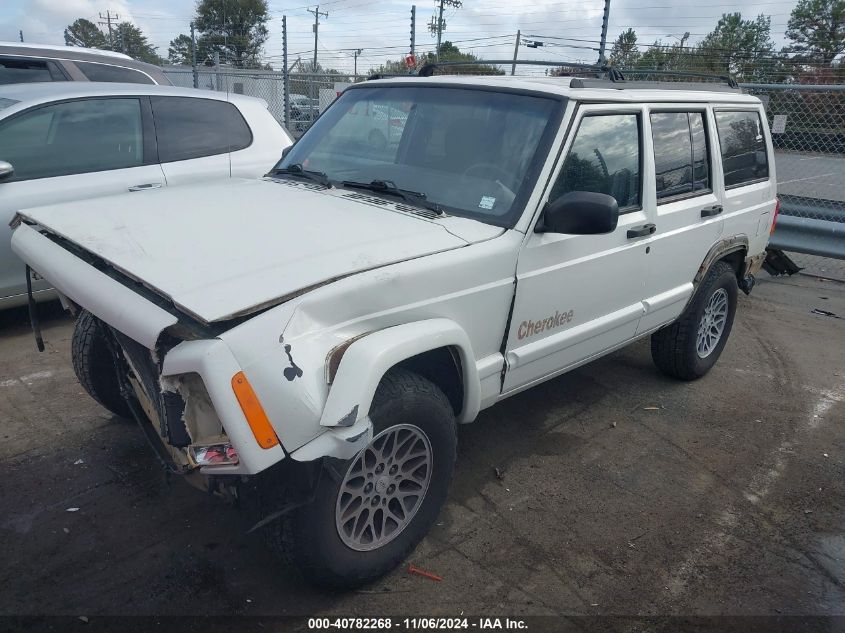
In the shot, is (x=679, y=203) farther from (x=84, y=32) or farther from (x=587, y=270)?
(x=84, y=32)

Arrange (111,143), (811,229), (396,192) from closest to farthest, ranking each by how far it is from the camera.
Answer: (396,192), (111,143), (811,229)

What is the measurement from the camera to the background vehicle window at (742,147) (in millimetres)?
4723

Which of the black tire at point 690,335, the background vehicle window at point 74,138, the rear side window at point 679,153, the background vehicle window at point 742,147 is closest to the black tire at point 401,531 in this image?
the rear side window at point 679,153

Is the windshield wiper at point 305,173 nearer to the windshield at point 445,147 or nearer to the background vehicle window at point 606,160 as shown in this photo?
the windshield at point 445,147

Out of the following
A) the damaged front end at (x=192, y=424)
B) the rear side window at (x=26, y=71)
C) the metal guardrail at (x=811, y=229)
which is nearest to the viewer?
the damaged front end at (x=192, y=424)

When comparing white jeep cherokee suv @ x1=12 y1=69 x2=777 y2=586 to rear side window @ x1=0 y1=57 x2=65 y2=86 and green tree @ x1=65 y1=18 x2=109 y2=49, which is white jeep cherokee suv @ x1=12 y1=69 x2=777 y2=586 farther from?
green tree @ x1=65 y1=18 x2=109 y2=49

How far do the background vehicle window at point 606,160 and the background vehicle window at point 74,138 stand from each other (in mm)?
3602

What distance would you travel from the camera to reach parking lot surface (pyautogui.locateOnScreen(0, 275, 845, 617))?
2.81m

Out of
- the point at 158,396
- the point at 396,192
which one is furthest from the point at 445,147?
the point at 158,396

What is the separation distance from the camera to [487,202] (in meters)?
3.24

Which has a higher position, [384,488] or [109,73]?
[109,73]

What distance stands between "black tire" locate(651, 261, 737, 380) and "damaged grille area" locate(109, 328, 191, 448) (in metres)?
3.54

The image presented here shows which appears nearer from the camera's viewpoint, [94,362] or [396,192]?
[396,192]

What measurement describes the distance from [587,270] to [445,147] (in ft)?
3.13
